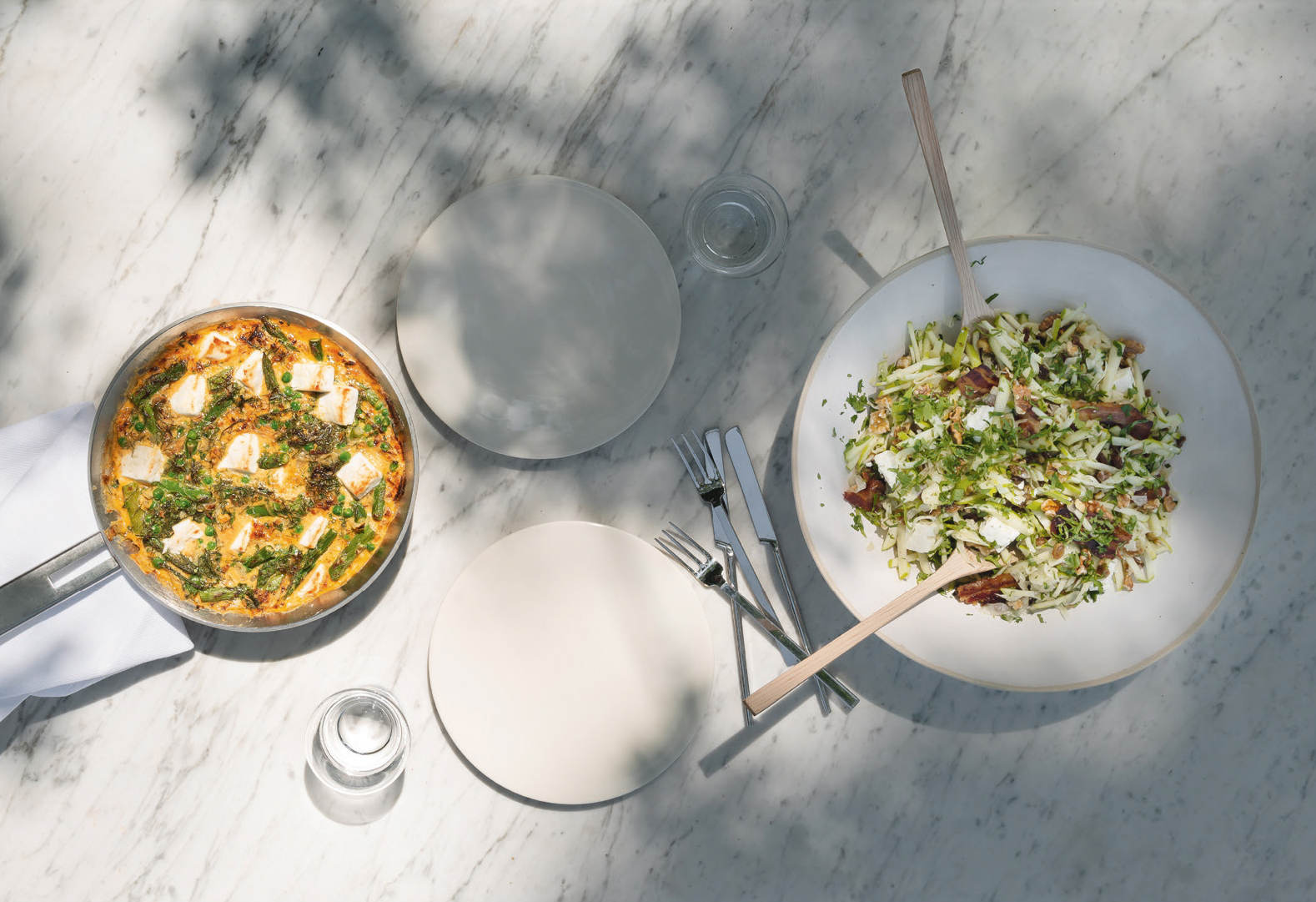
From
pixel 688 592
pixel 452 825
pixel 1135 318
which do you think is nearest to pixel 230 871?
pixel 452 825

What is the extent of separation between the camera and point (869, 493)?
1.92 metres

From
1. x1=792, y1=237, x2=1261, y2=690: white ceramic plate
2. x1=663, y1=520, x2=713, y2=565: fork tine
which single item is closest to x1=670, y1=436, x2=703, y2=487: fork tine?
x1=663, y1=520, x2=713, y2=565: fork tine

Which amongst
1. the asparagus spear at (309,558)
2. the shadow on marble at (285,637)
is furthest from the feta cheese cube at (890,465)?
the asparagus spear at (309,558)

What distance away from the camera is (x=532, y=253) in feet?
6.62

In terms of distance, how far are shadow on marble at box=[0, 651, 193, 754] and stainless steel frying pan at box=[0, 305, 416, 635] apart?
0.24m

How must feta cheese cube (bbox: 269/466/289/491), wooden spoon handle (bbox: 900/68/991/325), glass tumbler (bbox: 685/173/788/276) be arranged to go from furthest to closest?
glass tumbler (bbox: 685/173/788/276), feta cheese cube (bbox: 269/466/289/491), wooden spoon handle (bbox: 900/68/991/325)

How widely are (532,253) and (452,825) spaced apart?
1437 millimetres

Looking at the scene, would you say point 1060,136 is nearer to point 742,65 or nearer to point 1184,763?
point 742,65

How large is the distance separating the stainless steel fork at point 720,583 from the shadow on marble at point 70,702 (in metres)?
1.23

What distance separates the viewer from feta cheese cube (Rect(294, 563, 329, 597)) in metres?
1.98

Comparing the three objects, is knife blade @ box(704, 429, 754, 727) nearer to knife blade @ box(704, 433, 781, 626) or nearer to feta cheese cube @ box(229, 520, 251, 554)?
knife blade @ box(704, 433, 781, 626)

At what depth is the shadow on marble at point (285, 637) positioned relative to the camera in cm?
212

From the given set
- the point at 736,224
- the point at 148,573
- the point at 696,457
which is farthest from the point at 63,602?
the point at 736,224

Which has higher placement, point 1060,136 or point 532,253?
point 1060,136
